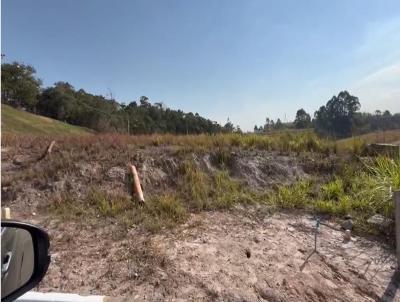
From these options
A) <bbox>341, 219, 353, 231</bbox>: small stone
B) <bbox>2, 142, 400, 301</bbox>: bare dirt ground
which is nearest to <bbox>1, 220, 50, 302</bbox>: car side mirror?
<bbox>2, 142, 400, 301</bbox>: bare dirt ground

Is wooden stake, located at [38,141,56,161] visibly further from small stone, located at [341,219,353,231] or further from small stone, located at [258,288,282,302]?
small stone, located at [341,219,353,231]

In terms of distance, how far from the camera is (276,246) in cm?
404

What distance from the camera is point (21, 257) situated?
109 cm

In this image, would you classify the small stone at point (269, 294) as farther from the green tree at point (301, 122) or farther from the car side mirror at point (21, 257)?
the green tree at point (301, 122)

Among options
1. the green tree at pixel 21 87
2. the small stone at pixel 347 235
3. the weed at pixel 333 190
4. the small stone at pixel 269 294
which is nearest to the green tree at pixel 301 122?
the weed at pixel 333 190

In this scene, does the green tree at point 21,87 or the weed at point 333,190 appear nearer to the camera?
the weed at point 333,190

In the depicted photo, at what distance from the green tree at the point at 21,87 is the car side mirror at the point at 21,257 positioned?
47.4m

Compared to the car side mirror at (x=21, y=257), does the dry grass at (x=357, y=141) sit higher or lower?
higher

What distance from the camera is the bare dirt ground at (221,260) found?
3.18 m

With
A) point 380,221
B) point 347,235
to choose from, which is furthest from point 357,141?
point 347,235

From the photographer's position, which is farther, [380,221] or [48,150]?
[48,150]

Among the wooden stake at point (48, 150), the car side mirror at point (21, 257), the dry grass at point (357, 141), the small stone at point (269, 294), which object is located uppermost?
the wooden stake at point (48, 150)

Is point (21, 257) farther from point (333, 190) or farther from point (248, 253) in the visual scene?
point (333, 190)

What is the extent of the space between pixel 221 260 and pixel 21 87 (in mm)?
47471
